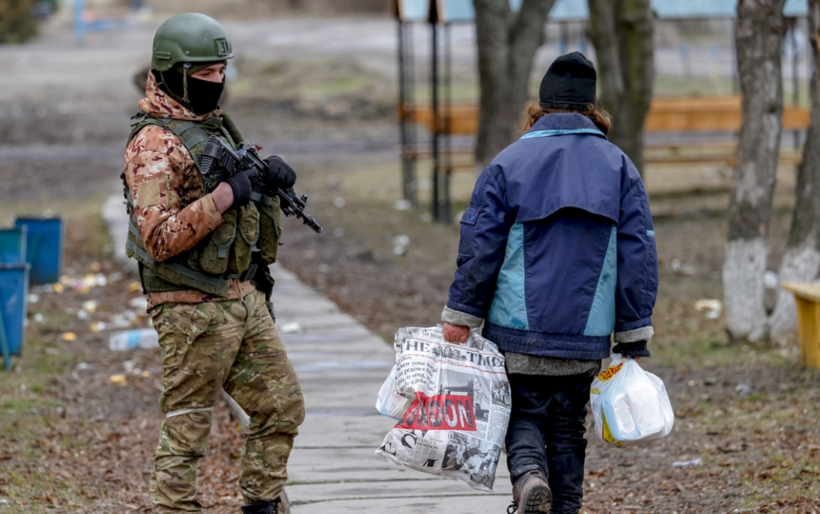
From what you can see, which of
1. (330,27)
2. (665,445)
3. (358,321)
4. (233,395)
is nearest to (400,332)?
(233,395)

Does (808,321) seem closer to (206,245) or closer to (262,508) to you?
(262,508)

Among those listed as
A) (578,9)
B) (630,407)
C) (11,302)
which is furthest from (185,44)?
(578,9)

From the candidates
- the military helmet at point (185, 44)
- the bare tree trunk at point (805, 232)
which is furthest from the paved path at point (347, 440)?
the bare tree trunk at point (805, 232)

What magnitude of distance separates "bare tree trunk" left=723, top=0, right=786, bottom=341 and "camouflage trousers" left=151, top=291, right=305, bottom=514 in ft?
14.7

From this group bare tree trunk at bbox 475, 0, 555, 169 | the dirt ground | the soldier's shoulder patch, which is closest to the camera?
the soldier's shoulder patch

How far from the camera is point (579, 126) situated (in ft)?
12.3

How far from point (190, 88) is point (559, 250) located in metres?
1.43

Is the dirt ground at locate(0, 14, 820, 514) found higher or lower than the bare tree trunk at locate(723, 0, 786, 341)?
lower

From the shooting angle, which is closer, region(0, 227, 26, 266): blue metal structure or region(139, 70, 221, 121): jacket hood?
region(139, 70, 221, 121): jacket hood

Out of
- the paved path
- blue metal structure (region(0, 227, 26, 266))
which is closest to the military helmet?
the paved path

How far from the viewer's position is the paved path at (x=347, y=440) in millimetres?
4621

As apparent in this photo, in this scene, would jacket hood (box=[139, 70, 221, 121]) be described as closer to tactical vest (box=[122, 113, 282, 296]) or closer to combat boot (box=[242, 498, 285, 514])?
tactical vest (box=[122, 113, 282, 296])

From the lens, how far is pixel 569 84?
3.82m

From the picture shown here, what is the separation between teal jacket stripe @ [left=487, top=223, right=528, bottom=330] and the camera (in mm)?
3689
